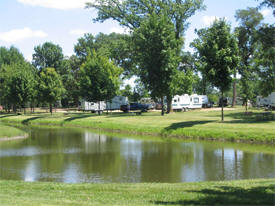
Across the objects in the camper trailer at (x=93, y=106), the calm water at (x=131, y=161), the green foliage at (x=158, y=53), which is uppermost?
the green foliage at (x=158, y=53)

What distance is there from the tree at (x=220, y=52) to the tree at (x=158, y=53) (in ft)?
35.0

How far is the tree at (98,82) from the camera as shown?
5253cm

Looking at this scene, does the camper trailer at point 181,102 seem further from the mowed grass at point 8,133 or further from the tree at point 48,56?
the tree at point 48,56

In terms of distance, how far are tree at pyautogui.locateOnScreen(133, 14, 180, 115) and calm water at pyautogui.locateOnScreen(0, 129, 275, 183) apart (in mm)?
16973

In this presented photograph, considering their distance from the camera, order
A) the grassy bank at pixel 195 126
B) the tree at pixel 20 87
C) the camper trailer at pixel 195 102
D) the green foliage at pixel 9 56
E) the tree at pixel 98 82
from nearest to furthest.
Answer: the grassy bank at pixel 195 126, the tree at pixel 98 82, the tree at pixel 20 87, the camper trailer at pixel 195 102, the green foliage at pixel 9 56

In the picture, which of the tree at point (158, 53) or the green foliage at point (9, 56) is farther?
the green foliage at point (9, 56)

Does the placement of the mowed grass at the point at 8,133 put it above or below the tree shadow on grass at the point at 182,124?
below

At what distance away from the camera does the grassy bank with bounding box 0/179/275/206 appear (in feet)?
32.7

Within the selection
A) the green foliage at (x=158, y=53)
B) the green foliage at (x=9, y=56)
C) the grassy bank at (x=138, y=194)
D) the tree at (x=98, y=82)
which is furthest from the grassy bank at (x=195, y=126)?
the green foliage at (x=9, y=56)

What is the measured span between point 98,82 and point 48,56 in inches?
1636

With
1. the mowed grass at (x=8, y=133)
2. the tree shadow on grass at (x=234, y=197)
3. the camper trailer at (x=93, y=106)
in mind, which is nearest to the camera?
the tree shadow on grass at (x=234, y=197)

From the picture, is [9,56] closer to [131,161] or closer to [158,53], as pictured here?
[158,53]

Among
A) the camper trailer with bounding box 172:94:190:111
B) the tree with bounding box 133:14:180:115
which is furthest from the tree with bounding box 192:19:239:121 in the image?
the camper trailer with bounding box 172:94:190:111

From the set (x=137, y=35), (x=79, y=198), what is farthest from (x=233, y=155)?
(x=137, y=35)
